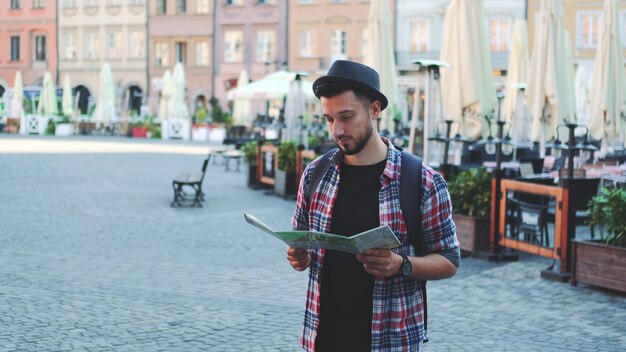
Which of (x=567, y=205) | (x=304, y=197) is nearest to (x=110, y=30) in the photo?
(x=567, y=205)

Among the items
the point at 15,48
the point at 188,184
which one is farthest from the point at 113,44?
the point at 188,184

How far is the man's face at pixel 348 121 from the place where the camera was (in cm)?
329

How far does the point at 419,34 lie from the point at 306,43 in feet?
21.7

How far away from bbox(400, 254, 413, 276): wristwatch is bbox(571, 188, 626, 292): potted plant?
5935 mm

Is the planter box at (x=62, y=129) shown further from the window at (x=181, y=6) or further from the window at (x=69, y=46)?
the window at (x=69, y=46)

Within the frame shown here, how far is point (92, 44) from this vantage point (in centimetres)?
6159

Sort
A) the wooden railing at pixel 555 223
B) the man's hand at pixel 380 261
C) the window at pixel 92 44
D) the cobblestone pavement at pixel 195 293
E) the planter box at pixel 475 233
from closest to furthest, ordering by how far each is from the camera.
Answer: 1. the man's hand at pixel 380 261
2. the cobblestone pavement at pixel 195 293
3. the wooden railing at pixel 555 223
4. the planter box at pixel 475 233
5. the window at pixel 92 44

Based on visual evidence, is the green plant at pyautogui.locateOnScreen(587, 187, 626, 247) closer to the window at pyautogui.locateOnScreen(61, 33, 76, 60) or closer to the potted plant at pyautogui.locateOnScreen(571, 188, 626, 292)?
the potted plant at pyautogui.locateOnScreen(571, 188, 626, 292)

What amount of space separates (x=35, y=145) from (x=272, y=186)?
1944cm

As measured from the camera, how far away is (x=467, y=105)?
51.2 feet

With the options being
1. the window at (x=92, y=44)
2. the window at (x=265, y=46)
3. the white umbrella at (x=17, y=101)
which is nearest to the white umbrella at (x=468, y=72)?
the white umbrella at (x=17, y=101)

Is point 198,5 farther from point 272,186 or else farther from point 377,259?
point 377,259

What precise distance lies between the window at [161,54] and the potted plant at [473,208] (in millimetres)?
48353

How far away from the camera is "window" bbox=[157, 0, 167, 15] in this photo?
2317 inches
